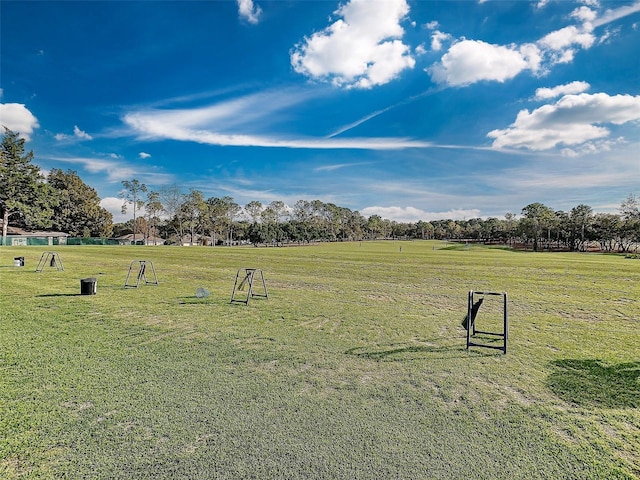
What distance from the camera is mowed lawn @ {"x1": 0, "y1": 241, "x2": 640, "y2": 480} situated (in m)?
3.68

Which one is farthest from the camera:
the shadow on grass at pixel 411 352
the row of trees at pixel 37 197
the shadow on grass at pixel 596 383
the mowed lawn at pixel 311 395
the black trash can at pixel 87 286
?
the row of trees at pixel 37 197

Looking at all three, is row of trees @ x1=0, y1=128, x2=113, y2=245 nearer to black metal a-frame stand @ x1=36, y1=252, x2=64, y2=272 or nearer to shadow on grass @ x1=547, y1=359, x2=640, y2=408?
black metal a-frame stand @ x1=36, y1=252, x2=64, y2=272

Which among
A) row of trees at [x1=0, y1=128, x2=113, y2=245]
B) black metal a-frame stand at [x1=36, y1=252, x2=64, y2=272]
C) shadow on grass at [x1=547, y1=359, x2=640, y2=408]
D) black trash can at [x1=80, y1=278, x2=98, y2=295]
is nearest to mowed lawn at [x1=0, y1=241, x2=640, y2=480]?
shadow on grass at [x1=547, y1=359, x2=640, y2=408]

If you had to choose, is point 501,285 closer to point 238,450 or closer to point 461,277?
point 461,277

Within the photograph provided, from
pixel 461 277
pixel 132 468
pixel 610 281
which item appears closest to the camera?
pixel 132 468

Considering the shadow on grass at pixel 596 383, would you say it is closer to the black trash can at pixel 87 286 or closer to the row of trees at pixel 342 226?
the black trash can at pixel 87 286

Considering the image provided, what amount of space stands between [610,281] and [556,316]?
12.7 meters

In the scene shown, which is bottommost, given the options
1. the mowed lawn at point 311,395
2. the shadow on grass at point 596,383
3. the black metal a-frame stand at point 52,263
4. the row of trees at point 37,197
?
the mowed lawn at point 311,395

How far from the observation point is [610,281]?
1952 centimetres

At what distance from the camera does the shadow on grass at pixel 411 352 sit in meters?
6.98

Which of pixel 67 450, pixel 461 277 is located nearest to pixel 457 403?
pixel 67 450

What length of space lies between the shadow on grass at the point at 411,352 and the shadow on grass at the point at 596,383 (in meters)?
1.39

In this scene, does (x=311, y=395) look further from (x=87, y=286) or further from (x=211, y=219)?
(x=211, y=219)

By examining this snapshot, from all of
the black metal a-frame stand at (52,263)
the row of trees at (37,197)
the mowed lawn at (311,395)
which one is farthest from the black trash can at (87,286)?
the row of trees at (37,197)
